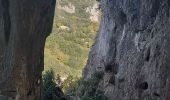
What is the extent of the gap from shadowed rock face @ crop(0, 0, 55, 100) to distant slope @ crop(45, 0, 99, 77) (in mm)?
54494

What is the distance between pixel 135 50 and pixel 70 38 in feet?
216

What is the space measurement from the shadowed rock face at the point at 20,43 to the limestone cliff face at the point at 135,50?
32.5 ft

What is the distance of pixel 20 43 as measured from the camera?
601 inches

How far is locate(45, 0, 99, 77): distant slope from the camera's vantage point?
267ft

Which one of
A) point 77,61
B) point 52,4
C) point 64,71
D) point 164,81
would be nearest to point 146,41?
point 164,81

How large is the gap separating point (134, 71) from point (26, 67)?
13460 millimetres

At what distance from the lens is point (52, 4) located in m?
16.0

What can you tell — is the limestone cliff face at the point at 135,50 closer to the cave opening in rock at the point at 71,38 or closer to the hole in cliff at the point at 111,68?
the hole in cliff at the point at 111,68

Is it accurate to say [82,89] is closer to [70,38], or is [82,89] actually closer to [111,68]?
[111,68]

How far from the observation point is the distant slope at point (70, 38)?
267 ft

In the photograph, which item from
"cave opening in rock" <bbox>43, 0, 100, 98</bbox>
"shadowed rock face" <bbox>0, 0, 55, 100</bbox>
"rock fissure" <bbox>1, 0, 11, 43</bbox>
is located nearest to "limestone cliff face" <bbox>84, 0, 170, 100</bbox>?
"shadowed rock face" <bbox>0, 0, 55, 100</bbox>

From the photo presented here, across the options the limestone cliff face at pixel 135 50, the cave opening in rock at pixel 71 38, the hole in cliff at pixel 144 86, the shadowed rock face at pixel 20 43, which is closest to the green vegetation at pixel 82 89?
the limestone cliff face at pixel 135 50

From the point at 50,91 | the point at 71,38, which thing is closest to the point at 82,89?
the point at 50,91

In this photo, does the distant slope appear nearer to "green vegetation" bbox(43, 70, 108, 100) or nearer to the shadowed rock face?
"green vegetation" bbox(43, 70, 108, 100)
